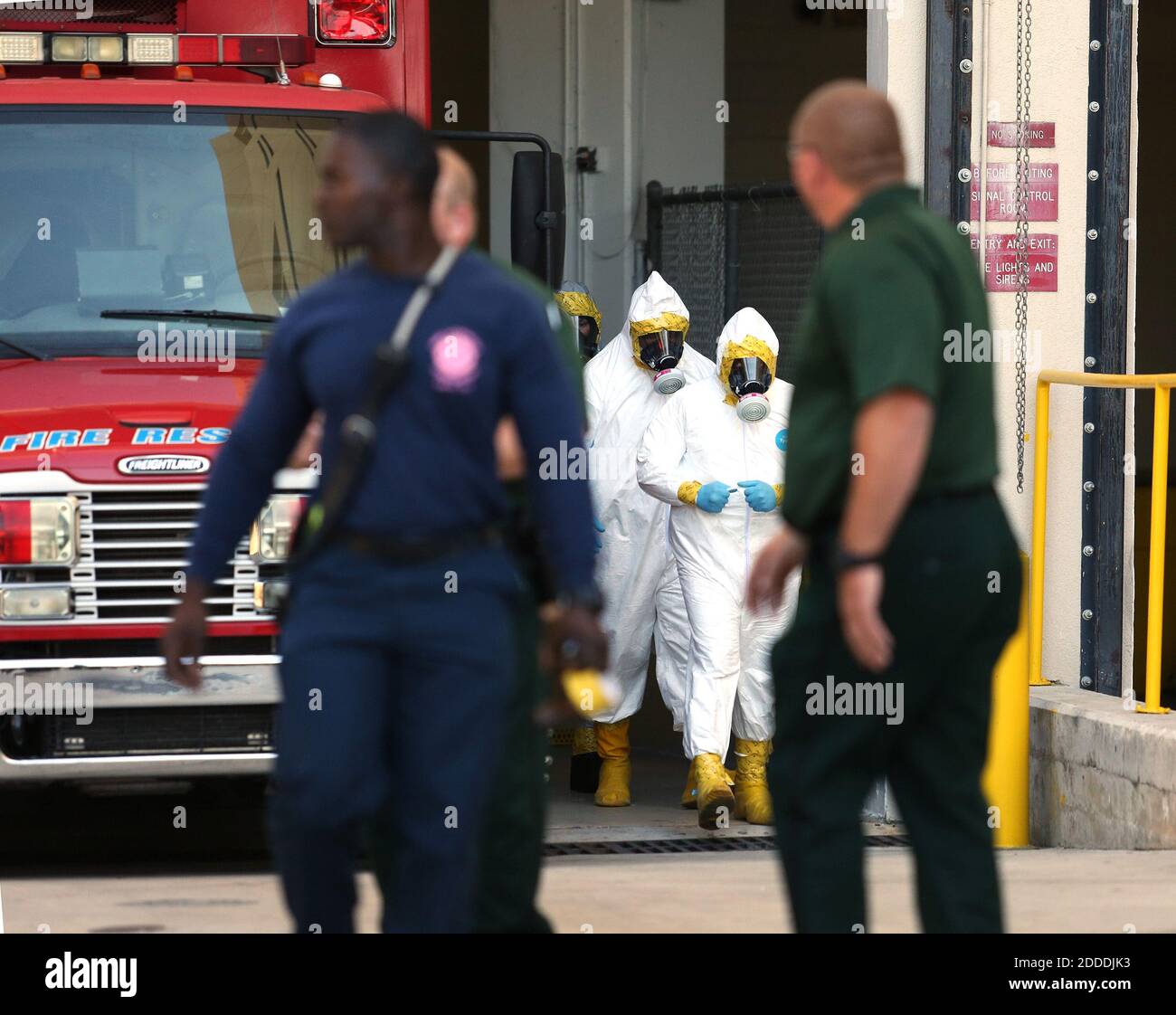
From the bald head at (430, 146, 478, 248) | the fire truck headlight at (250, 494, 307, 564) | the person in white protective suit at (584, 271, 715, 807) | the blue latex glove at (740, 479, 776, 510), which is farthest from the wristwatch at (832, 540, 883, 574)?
the person in white protective suit at (584, 271, 715, 807)

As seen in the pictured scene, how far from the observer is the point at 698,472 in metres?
8.03

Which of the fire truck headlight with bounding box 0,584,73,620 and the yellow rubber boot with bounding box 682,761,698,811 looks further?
the yellow rubber boot with bounding box 682,761,698,811

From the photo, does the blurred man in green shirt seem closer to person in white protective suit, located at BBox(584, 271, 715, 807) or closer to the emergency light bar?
the emergency light bar

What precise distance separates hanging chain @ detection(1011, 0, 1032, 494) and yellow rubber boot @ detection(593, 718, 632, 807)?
6.39ft

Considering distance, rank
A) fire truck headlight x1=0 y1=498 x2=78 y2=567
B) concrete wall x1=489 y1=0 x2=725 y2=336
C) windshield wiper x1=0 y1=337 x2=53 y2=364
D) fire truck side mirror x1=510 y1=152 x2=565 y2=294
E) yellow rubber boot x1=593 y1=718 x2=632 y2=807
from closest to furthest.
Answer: fire truck headlight x1=0 y1=498 x2=78 y2=567, windshield wiper x1=0 y1=337 x2=53 y2=364, fire truck side mirror x1=510 y1=152 x2=565 y2=294, yellow rubber boot x1=593 y1=718 x2=632 y2=807, concrete wall x1=489 y1=0 x2=725 y2=336

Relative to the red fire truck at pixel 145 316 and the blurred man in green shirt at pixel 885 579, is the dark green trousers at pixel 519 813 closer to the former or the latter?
the blurred man in green shirt at pixel 885 579

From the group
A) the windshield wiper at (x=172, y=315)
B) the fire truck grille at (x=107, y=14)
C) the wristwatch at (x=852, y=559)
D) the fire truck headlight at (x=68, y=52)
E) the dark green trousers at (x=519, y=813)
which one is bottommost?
the dark green trousers at (x=519, y=813)

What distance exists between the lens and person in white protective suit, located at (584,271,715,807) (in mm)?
8445

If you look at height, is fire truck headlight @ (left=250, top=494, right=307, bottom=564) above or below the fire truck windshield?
below

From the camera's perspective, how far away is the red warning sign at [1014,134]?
7.77 meters

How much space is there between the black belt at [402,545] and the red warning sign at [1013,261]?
4.64 m

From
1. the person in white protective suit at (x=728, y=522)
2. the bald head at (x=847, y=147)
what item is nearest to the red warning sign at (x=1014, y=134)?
the person in white protective suit at (x=728, y=522)
